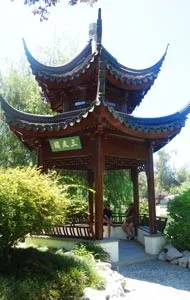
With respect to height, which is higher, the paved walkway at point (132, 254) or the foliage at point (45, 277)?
the foliage at point (45, 277)

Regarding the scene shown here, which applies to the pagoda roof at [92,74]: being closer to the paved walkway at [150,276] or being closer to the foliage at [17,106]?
the foliage at [17,106]

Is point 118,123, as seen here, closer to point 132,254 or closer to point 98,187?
point 98,187

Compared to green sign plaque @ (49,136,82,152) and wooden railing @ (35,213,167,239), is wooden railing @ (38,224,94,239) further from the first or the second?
green sign plaque @ (49,136,82,152)

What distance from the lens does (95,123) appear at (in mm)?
8938

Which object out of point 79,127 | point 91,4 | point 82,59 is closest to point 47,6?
point 91,4

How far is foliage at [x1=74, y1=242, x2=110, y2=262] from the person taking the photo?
854cm

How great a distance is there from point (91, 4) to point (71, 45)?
48.3 feet

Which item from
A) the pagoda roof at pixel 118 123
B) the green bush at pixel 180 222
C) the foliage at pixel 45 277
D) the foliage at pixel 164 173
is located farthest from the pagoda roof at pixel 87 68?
the foliage at pixel 164 173

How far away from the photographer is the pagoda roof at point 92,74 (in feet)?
33.0

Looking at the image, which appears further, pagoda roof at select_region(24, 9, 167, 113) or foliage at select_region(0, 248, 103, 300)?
pagoda roof at select_region(24, 9, 167, 113)

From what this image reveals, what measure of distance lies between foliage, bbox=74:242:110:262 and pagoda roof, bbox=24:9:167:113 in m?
4.38

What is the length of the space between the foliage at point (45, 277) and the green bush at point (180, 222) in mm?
4491

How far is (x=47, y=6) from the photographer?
4656 millimetres

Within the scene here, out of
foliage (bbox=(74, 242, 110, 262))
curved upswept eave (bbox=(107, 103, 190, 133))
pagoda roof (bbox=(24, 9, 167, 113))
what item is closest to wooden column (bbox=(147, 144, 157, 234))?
curved upswept eave (bbox=(107, 103, 190, 133))
